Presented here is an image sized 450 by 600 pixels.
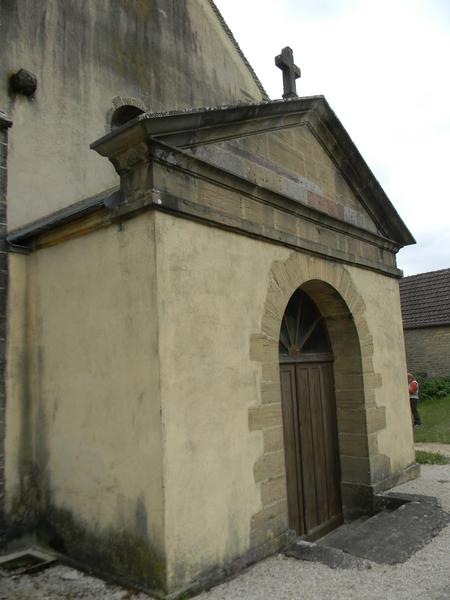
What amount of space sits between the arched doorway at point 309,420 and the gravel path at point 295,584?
1.37m

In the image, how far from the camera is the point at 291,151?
593cm

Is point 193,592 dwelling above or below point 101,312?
below

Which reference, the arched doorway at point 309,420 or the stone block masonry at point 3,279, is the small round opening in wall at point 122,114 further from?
the arched doorway at point 309,420

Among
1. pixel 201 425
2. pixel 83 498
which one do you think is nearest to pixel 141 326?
pixel 201 425

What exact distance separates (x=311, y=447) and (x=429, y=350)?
13783mm

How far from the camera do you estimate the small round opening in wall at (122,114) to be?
6832mm

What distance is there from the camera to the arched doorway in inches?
227

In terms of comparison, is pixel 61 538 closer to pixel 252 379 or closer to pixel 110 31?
pixel 252 379

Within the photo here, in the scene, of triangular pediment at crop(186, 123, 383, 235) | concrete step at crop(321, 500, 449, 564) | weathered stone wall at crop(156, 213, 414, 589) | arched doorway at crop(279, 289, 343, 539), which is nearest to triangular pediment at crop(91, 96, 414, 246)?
triangular pediment at crop(186, 123, 383, 235)

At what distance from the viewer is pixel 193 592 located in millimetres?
3752

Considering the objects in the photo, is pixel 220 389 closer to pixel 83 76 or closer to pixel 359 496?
pixel 359 496

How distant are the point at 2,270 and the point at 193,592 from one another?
3306 millimetres

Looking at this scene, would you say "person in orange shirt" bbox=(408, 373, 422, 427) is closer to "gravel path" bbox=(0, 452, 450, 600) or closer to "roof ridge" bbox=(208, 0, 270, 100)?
"roof ridge" bbox=(208, 0, 270, 100)

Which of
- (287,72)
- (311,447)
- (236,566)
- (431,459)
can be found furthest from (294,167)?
(431,459)
